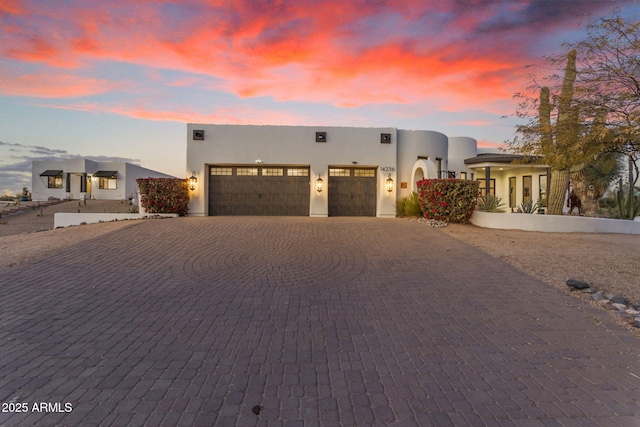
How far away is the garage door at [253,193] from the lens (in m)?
16.3

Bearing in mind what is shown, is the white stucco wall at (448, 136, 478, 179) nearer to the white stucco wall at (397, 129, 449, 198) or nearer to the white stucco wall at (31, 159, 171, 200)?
the white stucco wall at (397, 129, 449, 198)

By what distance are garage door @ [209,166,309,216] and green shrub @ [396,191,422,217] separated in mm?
4746

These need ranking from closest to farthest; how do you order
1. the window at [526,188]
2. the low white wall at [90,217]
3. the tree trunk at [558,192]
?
the tree trunk at [558,192]
the low white wall at [90,217]
the window at [526,188]

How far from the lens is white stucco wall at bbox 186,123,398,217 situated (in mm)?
15969

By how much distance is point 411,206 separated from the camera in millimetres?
14883

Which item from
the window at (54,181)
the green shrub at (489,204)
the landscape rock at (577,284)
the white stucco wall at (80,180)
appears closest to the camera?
the landscape rock at (577,284)

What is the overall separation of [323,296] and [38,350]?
3.61m

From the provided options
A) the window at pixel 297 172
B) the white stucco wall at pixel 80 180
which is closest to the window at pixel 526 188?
the window at pixel 297 172

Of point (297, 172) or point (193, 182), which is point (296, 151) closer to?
point (297, 172)

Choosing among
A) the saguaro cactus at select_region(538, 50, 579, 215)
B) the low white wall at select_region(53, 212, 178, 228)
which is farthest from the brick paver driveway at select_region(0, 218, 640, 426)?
the low white wall at select_region(53, 212, 178, 228)

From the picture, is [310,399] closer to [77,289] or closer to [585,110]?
[77,289]

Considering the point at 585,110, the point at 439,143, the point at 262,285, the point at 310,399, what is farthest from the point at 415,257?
the point at 439,143

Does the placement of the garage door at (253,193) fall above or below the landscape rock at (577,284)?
above

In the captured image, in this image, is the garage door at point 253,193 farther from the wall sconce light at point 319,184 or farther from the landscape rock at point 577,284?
the landscape rock at point 577,284
